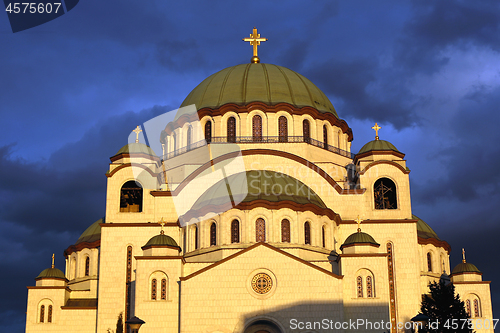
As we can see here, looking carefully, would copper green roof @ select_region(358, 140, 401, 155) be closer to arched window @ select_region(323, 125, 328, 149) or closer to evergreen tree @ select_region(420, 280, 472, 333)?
arched window @ select_region(323, 125, 328, 149)

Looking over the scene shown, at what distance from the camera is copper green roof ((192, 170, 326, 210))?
3098cm

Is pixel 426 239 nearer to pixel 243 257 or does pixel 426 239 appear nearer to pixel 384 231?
pixel 384 231

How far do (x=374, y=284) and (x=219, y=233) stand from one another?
24.6 feet

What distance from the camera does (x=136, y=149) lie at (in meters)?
35.7

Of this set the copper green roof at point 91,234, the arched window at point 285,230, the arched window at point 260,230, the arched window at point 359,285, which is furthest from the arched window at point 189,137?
the arched window at point 359,285

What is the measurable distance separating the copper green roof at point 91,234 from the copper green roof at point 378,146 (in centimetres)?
1705

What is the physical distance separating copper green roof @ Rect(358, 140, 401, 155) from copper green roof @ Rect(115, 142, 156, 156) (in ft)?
38.8

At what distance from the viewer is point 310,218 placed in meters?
31.2

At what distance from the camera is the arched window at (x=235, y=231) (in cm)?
3061

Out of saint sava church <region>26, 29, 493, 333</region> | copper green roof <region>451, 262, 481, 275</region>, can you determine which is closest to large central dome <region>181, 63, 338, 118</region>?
saint sava church <region>26, 29, 493, 333</region>

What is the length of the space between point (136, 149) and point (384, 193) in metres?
13.8

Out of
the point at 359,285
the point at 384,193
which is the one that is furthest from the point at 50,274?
the point at 384,193

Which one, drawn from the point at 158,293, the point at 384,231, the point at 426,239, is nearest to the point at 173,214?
the point at 158,293

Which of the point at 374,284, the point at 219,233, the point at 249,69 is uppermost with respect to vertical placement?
the point at 249,69
